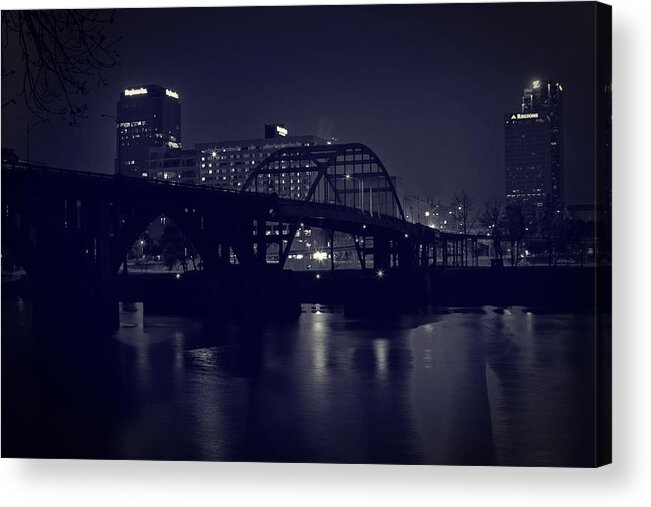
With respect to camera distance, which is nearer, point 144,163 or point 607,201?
point 607,201

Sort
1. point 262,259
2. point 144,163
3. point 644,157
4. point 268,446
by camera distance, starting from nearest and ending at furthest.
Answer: point 644,157 → point 268,446 → point 144,163 → point 262,259

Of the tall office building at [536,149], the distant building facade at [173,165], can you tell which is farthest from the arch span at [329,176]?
the tall office building at [536,149]

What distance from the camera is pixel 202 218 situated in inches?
335

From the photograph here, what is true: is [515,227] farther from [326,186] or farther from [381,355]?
[326,186]

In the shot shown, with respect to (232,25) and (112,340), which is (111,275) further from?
(232,25)

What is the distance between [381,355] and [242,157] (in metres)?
2.22

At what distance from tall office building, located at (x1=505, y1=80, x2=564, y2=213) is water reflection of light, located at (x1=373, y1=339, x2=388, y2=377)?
1738 millimetres

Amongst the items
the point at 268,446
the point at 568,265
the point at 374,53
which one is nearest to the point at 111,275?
the point at 268,446

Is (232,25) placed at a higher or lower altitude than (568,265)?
higher

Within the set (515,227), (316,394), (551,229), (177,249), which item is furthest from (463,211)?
(177,249)

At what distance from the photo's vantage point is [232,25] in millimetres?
7523

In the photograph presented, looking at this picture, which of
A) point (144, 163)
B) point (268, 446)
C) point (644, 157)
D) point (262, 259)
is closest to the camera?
point (644, 157)

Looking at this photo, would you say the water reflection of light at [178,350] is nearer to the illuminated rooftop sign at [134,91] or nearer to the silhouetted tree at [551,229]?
the illuminated rooftop sign at [134,91]

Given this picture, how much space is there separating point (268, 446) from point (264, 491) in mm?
398
